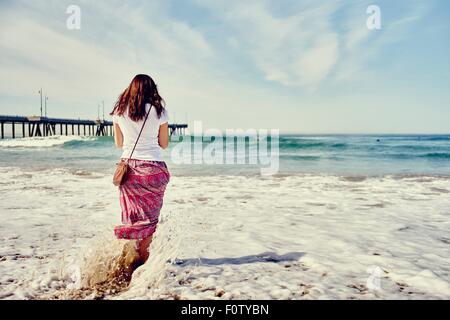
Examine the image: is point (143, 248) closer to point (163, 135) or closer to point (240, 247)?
point (163, 135)

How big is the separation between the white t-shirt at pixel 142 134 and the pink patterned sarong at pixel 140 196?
7 cm

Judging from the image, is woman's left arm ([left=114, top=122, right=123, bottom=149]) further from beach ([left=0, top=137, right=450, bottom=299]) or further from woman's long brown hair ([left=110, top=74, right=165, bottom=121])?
beach ([left=0, top=137, right=450, bottom=299])

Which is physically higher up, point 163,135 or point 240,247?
point 163,135

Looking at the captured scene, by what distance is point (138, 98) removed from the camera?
2877 millimetres

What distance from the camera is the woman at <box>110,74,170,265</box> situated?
2.92 metres

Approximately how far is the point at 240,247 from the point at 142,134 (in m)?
2.00

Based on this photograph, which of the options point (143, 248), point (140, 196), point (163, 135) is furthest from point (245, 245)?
point (163, 135)

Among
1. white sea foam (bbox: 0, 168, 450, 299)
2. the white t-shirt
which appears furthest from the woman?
white sea foam (bbox: 0, 168, 450, 299)

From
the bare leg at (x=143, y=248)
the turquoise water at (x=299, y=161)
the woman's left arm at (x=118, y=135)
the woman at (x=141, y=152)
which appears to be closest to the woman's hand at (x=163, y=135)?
the woman at (x=141, y=152)

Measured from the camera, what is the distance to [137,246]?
121 inches

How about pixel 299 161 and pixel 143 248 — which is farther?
pixel 299 161
